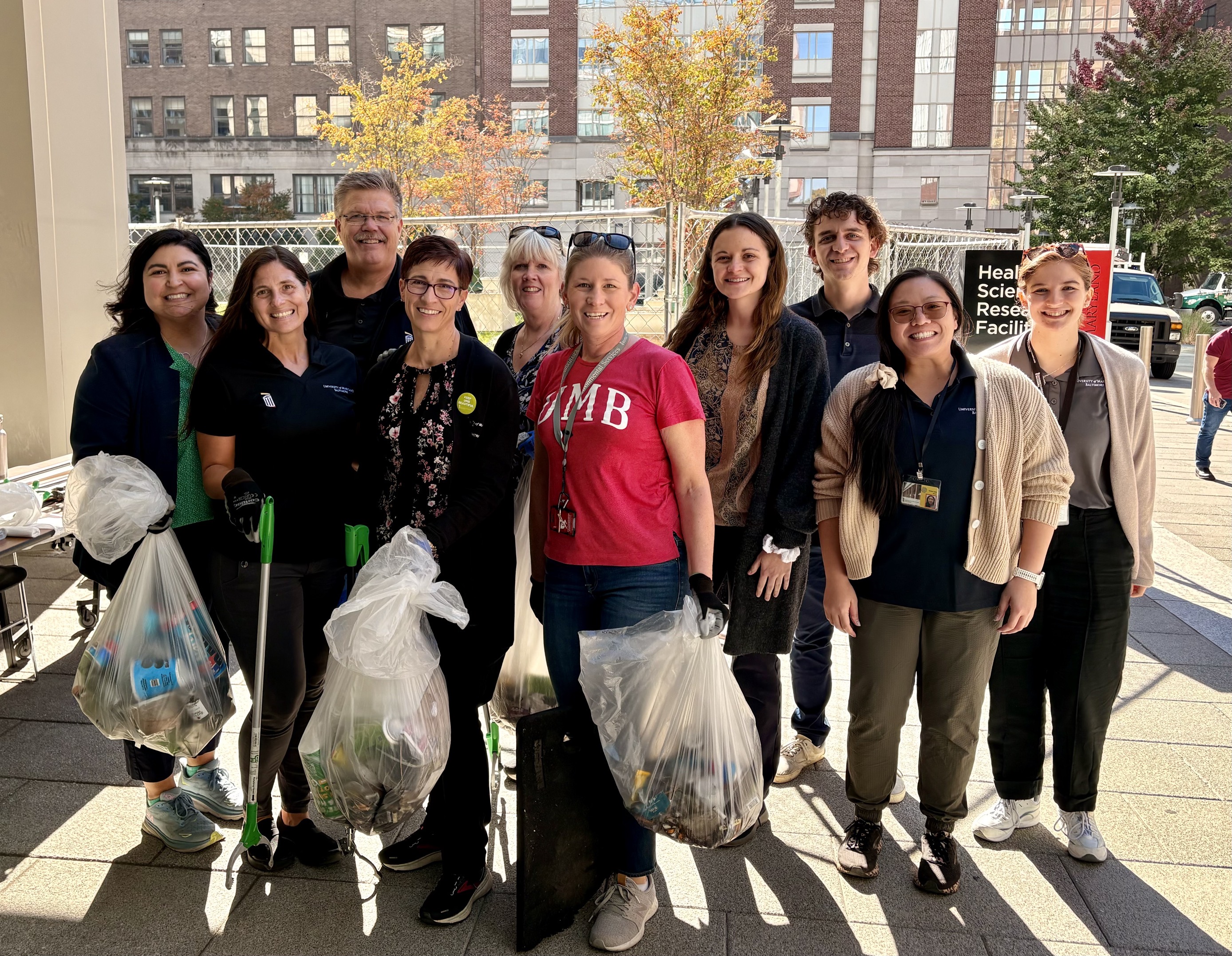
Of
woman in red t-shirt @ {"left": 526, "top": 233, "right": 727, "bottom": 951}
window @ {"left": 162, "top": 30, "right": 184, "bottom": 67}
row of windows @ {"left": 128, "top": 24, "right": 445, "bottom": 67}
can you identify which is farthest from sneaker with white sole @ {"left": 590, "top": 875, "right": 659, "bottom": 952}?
window @ {"left": 162, "top": 30, "right": 184, "bottom": 67}

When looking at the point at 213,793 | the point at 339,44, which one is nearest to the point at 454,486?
the point at 213,793

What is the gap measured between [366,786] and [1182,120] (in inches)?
1426

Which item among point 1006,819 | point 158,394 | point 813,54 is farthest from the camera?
point 813,54

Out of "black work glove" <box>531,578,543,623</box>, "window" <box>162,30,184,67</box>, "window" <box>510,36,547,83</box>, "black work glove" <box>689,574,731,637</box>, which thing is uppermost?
"window" <box>162,30,184,67</box>

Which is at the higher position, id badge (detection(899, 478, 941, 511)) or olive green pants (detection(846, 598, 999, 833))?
id badge (detection(899, 478, 941, 511))

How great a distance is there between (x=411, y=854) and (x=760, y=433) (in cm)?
169

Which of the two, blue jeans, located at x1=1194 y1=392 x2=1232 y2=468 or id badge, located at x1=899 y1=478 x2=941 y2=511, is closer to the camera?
id badge, located at x1=899 y1=478 x2=941 y2=511

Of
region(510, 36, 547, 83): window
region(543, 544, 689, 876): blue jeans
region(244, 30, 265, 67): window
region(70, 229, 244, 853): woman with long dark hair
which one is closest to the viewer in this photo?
region(543, 544, 689, 876): blue jeans

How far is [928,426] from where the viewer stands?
2.83m

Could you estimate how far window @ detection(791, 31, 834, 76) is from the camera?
39.6m

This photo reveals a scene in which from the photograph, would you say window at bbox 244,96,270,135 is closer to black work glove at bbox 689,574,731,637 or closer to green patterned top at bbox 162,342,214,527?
green patterned top at bbox 162,342,214,527

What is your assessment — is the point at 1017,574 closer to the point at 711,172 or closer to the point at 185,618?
the point at 185,618

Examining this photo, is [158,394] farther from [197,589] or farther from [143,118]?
[143,118]

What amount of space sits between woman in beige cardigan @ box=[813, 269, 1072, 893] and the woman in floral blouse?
38.9 inches
